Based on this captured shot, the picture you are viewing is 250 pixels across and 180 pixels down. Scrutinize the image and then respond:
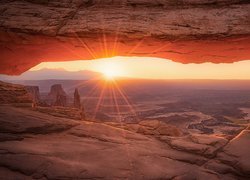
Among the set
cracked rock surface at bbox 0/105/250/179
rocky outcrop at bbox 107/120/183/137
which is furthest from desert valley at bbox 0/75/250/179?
rocky outcrop at bbox 107/120/183/137

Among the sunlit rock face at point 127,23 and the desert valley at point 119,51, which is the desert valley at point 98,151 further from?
the sunlit rock face at point 127,23

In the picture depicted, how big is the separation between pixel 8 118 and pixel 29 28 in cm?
289

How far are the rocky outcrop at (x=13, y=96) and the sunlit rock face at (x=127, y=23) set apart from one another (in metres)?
2.01

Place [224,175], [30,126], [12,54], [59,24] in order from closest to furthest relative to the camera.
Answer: [224,175] → [30,126] → [59,24] → [12,54]

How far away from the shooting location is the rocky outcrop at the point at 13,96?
9995 mm

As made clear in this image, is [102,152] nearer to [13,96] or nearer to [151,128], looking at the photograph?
[151,128]

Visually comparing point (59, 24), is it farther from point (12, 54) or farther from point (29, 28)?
point (12, 54)

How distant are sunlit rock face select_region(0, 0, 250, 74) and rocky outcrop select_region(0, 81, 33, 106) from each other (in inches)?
79.2

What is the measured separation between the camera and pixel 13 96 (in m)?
10.2

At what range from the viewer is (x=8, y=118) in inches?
315

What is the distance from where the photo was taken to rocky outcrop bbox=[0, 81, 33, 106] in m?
10.00

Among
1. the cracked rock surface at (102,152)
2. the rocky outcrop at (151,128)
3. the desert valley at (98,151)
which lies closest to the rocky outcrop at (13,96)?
the desert valley at (98,151)

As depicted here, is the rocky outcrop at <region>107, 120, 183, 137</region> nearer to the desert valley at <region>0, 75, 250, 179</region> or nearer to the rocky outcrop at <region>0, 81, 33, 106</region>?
the desert valley at <region>0, 75, 250, 179</region>

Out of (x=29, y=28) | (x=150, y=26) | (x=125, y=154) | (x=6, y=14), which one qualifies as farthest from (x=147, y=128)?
(x=6, y=14)
